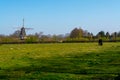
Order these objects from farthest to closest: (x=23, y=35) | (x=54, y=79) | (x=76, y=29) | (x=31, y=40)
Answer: (x=76, y=29) < (x=23, y=35) < (x=31, y=40) < (x=54, y=79)

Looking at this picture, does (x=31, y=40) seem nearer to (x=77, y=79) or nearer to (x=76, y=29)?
(x=76, y=29)

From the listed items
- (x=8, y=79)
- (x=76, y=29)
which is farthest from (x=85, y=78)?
(x=76, y=29)

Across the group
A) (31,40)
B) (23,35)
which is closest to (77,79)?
(31,40)

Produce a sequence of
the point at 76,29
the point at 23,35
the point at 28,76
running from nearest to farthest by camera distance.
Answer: the point at 28,76 < the point at 23,35 < the point at 76,29

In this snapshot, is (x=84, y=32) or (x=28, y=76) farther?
(x=84, y=32)

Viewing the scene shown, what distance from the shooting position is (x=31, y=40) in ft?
331

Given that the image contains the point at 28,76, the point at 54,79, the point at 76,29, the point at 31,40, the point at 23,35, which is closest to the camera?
the point at 54,79

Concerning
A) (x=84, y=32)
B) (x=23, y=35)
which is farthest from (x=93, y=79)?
(x=84, y=32)

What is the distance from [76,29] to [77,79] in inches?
5329

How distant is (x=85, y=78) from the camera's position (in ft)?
47.2

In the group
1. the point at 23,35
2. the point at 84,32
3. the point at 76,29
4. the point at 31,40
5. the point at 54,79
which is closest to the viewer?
the point at 54,79

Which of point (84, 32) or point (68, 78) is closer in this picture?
point (68, 78)

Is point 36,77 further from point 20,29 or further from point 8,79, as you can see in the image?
point 20,29

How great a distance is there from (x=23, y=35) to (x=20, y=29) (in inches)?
255
